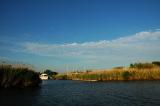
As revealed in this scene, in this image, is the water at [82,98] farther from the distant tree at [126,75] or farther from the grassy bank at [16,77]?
the distant tree at [126,75]

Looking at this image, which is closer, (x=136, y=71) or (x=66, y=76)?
(x=136, y=71)

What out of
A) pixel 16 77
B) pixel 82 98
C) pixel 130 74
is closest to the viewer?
pixel 82 98

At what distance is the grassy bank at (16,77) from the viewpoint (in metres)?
38.1

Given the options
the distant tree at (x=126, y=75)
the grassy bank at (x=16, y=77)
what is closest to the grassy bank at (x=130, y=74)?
the distant tree at (x=126, y=75)

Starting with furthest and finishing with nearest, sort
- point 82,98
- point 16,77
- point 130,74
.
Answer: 1. point 130,74
2. point 16,77
3. point 82,98

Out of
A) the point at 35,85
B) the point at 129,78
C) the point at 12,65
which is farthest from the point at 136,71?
the point at 12,65

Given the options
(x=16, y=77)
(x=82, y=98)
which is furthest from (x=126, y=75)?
(x=82, y=98)

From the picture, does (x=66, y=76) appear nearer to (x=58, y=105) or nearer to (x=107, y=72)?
(x=107, y=72)

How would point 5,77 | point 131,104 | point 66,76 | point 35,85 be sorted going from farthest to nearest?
point 66,76 → point 35,85 → point 5,77 → point 131,104

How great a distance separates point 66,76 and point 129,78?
38926 mm

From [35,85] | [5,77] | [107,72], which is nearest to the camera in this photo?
[5,77]

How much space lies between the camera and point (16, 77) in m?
39.3

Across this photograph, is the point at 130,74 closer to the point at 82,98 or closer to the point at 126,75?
the point at 126,75

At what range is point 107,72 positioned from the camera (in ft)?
219
